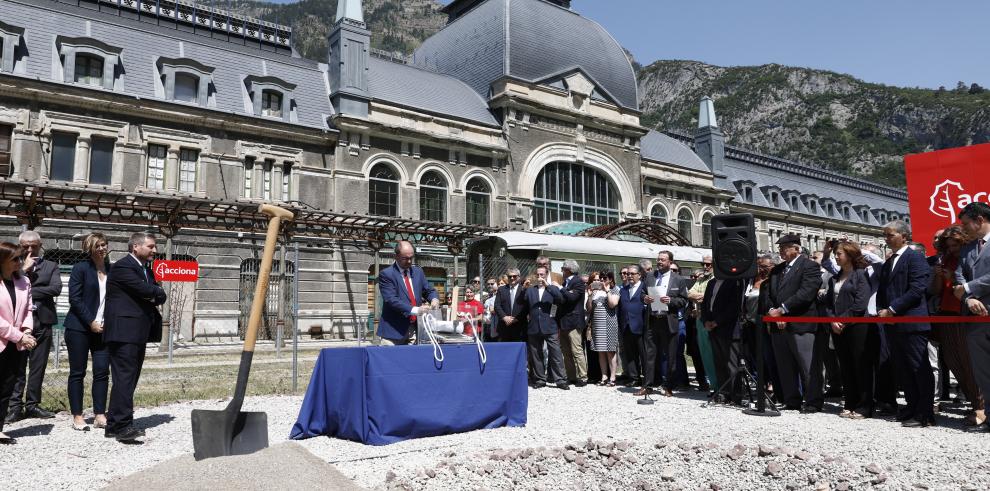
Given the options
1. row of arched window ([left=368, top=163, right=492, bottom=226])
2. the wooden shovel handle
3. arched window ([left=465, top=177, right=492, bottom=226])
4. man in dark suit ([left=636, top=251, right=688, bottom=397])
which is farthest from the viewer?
arched window ([left=465, top=177, right=492, bottom=226])

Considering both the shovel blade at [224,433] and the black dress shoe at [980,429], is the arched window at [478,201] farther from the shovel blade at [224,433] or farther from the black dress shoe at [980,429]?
the shovel blade at [224,433]

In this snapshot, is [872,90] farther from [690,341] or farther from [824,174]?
[690,341]

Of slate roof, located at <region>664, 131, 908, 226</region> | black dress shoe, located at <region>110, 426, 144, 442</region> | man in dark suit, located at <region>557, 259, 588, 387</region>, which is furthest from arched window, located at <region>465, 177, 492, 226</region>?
black dress shoe, located at <region>110, 426, 144, 442</region>

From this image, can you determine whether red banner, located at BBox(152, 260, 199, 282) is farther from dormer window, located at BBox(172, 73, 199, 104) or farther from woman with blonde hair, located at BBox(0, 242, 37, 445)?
dormer window, located at BBox(172, 73, 199, 104)

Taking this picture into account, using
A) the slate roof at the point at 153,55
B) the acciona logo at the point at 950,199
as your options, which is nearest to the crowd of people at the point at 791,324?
the acciona logo at the point at 950,199

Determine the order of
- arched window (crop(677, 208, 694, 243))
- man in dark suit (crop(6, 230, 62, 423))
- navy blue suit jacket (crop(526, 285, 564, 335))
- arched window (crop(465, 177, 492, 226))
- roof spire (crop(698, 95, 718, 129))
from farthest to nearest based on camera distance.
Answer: roof spire (crop(698, 95, 718, 129)) → arched window (crop(677, 208, 694, 243)) → arched window (crop(465, 177, 492, 226)) → navy blue suit jacket (crop(526, 285, 564, 335)) → man in dark suit (crop(6, 230, 62, 423))

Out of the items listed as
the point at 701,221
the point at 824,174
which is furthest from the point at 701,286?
the point at 824,174

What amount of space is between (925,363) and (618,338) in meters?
5.05

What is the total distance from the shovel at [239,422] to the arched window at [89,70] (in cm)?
1949

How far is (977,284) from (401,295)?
5832 mm

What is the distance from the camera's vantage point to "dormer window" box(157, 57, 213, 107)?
871 inches

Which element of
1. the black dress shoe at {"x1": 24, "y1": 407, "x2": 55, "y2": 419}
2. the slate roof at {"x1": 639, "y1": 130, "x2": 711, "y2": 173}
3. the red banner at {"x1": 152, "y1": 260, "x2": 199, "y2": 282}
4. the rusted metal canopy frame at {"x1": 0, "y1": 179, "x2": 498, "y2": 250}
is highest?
the slate roof at {"x1": 639, "y1": 130, "x2": 711, "y2": 173}

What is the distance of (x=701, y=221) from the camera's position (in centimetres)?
3669

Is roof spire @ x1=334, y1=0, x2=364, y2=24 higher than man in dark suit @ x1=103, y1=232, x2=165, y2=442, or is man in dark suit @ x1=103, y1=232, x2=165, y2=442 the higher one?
roof spire @ x1=334, y1=0, x2=364, y2=24
